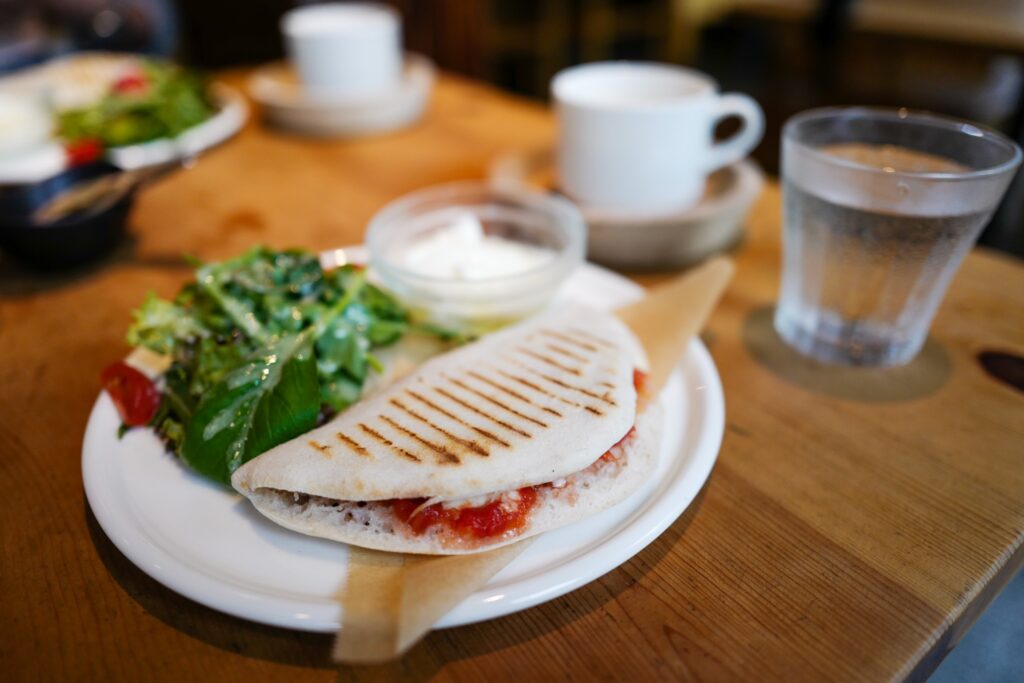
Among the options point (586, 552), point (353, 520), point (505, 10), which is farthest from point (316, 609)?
point (505, 10)

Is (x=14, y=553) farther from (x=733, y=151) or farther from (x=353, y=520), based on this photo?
(x=733, y=151)

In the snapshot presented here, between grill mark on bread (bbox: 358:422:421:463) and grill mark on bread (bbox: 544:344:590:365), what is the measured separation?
1.07ft

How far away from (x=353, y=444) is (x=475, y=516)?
201 mm

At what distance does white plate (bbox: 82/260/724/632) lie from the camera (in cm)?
77

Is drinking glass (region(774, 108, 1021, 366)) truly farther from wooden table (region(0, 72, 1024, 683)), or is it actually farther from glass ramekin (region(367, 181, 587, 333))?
glass ramekin (region(367, 181, 587, 333))

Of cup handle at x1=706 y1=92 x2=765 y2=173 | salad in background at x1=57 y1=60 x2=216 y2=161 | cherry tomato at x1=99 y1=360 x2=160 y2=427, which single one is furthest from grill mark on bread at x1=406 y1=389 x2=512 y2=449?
salad in background at x1=57 y1=60 x2=216 y2=161

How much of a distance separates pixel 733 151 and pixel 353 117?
139 centimetres

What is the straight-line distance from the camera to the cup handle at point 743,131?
1604 millimetres

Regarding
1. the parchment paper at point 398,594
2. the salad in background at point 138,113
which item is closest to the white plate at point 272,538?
the parchment paper at point 398,594

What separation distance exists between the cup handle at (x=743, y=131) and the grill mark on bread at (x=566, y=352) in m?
0.80

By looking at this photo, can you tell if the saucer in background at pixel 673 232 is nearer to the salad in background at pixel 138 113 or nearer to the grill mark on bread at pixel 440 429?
the grill mark on bread at pixel 440 429

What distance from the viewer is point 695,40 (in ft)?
21.7

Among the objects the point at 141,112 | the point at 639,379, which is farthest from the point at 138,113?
the point at 639,379

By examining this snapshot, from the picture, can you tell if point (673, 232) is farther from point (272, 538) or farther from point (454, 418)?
point (272, 538)
